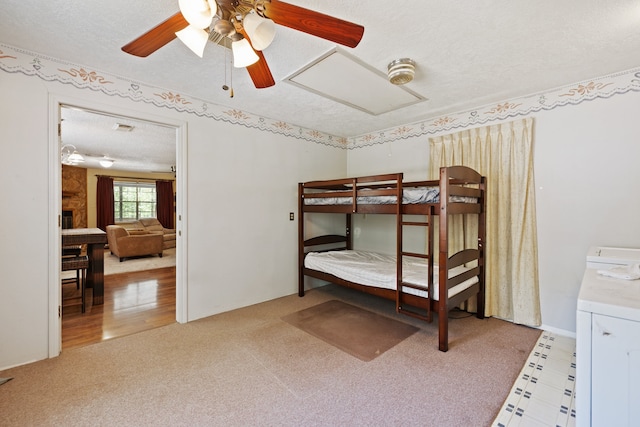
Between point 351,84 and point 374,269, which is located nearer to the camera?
point 351,84

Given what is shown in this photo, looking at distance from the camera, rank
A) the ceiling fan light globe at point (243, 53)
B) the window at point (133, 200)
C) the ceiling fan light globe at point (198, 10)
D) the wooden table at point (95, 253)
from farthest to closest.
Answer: the window at point (133, 200) → the wooden table at point (95, 253) → the ceiling fan light globe at point (243, 53) → the ceiling fan light globe at point (198, 10)

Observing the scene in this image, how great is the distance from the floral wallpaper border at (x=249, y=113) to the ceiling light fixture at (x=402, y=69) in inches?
55.4

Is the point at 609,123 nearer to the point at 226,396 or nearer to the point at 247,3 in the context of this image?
the point at 247,3

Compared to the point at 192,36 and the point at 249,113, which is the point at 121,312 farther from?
the point at 192,36

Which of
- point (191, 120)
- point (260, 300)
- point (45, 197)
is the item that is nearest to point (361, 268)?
point (260, 300)

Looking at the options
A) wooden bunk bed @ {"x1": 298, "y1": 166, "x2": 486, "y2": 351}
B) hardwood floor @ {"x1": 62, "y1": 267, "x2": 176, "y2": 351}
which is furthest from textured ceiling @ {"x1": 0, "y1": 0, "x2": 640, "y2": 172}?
hardwood floor @ {"x1": 62, "y1": 267, "x2": 176, "y2": 351}

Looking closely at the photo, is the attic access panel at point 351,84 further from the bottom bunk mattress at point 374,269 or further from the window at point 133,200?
the window at point 133,200

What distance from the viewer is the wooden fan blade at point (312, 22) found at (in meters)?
1.16

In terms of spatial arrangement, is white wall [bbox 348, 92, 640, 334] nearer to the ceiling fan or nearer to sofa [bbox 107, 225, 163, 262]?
the ceiling fan

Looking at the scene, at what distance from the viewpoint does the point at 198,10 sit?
1088 millimetres

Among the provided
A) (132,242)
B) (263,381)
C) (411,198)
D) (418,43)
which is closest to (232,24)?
(418,43)

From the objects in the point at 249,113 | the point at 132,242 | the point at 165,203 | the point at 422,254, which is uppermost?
the point at 249,113

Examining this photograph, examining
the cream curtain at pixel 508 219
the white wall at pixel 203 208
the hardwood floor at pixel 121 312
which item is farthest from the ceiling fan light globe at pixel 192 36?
the cream curtain at pixel 508 219

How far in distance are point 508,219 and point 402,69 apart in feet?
6.35
